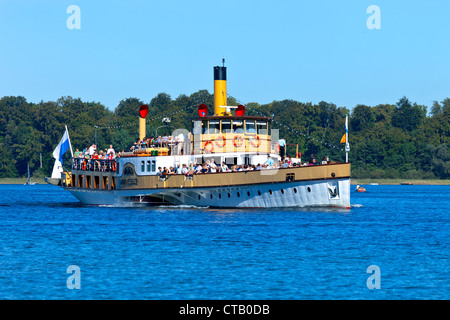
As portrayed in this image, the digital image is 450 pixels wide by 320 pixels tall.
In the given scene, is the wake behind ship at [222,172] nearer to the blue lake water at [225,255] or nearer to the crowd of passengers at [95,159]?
the crowd of passengers at [95,159]

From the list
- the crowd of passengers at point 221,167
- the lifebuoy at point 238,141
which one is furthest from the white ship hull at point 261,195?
the lifebuoy at point 238,141

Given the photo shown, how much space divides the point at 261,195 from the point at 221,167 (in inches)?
156

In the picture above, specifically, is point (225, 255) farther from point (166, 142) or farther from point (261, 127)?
point (166, 142)

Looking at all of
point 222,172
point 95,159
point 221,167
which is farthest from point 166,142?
point 95,159

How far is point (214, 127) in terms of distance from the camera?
6462cm

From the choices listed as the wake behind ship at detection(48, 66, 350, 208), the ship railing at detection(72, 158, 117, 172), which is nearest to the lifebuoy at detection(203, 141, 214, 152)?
the wake behind ship at detection(48, 66, 350, 208)

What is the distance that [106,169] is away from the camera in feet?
235

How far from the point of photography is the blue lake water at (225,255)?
3144cm

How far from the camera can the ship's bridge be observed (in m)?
63.8

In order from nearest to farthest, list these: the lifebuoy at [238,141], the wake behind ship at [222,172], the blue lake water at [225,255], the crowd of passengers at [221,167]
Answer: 1. the blue lake water at [225,255]
2. the wake behind ship at [222,172]
3. the crowd of passengers at [221,167]
4. the lifebuoy at [238,141]
